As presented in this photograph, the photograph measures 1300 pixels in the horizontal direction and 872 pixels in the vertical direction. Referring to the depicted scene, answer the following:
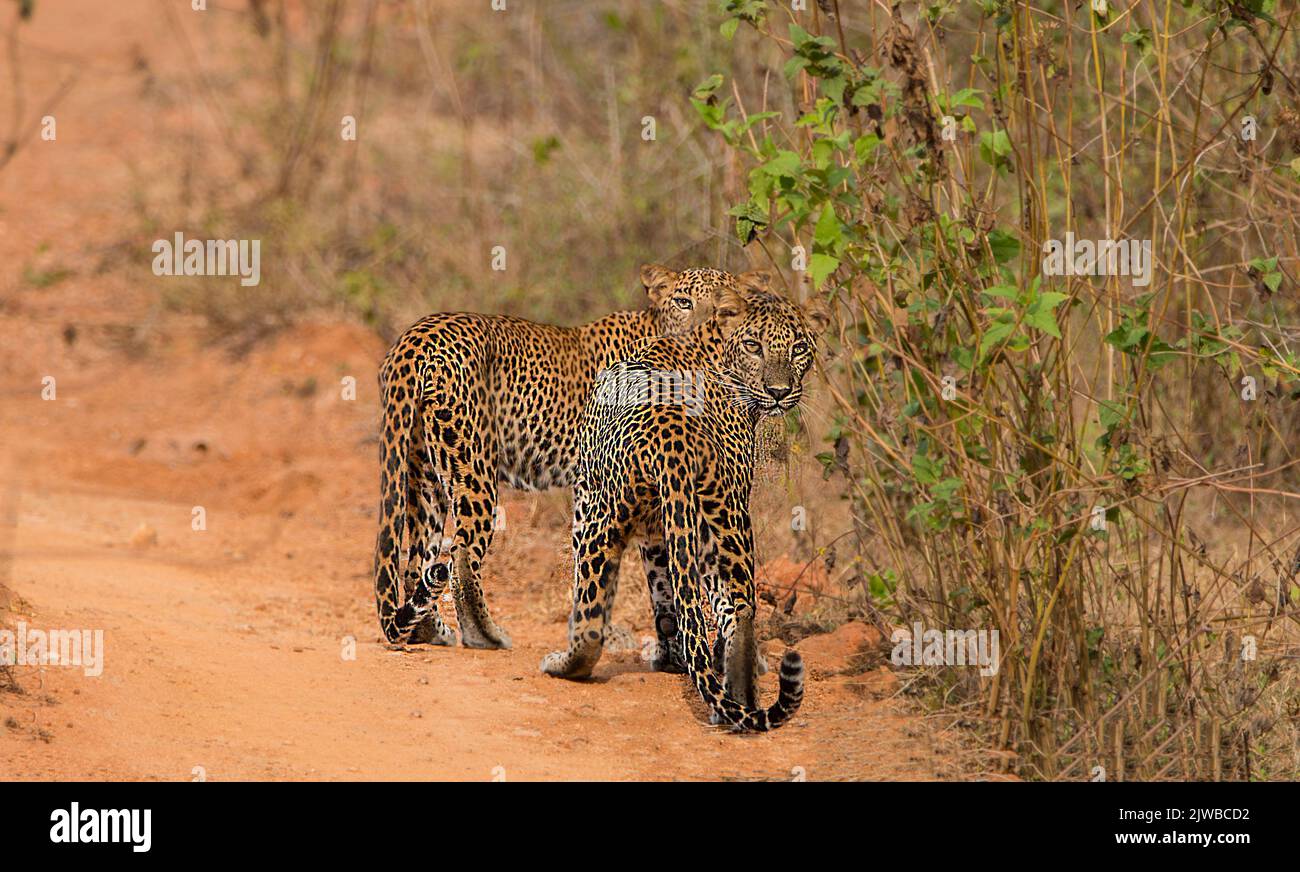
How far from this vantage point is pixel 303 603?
888 centimetres

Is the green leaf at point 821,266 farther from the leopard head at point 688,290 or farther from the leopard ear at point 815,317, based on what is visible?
the leopard head at point 688,290

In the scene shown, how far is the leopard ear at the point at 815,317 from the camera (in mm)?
6812

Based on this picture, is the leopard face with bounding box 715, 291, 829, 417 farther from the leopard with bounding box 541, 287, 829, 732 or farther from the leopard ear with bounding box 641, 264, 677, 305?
the leopard ear with bounding box 641, 264, 677, 305

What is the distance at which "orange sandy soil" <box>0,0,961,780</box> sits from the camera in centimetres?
598

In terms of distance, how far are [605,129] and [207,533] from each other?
5168 mm

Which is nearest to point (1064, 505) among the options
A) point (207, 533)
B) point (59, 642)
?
point (59, 642)

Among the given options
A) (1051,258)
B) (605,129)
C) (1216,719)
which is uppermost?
(605,129)

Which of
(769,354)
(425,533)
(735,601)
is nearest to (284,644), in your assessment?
(425,533)

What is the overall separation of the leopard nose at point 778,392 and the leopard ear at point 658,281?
94cm

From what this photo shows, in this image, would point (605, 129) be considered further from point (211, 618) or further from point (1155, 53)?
point (1155, 53)

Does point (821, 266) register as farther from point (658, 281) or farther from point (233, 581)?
point (233, 581)

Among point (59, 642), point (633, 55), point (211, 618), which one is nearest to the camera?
point (59, 642)

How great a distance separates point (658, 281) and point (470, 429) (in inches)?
45.1

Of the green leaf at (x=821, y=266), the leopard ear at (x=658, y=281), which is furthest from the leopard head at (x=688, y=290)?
the green leaf at (x=821, y=266)
